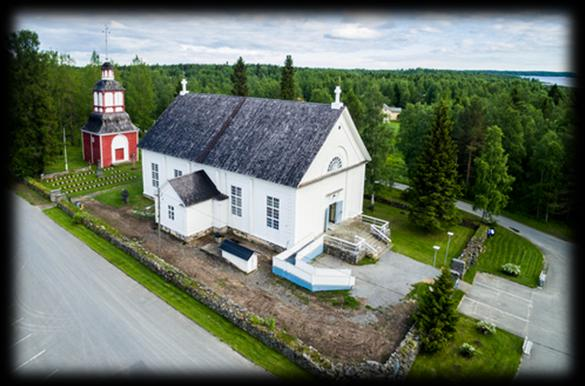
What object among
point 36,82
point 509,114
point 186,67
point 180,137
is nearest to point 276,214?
point 180,137

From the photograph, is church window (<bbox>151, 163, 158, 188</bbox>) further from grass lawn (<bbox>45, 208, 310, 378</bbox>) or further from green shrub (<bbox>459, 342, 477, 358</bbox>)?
green shrub (<bbox>459, 342, 477, 358</bbox>)

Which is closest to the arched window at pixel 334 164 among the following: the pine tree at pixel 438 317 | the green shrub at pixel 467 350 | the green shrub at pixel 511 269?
the pine tree at pixel 438 317

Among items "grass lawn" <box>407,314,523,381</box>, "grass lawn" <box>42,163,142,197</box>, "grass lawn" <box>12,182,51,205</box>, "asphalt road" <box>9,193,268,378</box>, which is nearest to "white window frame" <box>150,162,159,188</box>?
"grass lawn" <box>42,163,142,197</box>

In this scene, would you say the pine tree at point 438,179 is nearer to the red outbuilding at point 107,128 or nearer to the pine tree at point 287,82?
the pine tree at point 287,82

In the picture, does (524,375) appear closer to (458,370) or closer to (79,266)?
(458,370)

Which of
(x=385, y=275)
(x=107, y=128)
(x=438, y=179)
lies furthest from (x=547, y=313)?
(x=107, y=128)

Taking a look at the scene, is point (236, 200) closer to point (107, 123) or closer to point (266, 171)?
point (266, 171)
